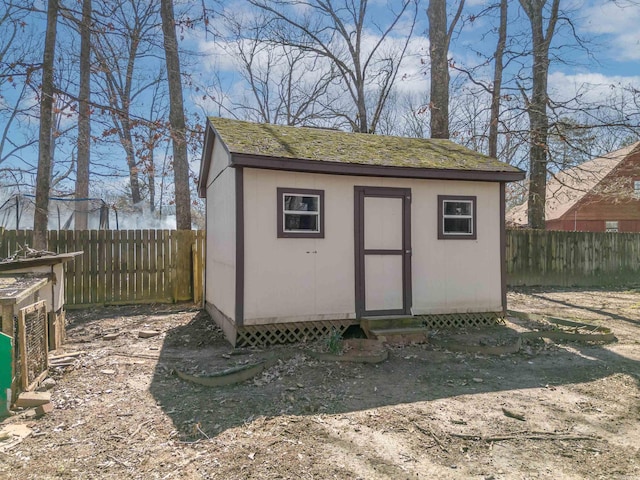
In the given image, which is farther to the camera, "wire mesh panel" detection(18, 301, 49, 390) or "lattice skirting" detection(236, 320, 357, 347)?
"lattice skirting" detection(236, 320, 357, 347)

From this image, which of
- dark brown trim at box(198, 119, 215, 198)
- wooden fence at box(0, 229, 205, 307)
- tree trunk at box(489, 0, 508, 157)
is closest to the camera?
dark brown trim at box(198, 119, 215, 198)

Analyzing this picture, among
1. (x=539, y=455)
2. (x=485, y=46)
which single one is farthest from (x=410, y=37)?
(x=539, y=455)

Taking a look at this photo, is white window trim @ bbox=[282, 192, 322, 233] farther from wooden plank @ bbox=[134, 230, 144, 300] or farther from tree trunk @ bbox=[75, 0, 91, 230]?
tree trunk @ bbox=[75, 0, 91, 230]

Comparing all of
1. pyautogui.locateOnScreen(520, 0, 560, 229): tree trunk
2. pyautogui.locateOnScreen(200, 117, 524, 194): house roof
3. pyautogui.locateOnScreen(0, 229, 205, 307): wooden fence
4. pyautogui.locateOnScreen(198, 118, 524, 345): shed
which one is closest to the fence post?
pyautogui.locateOnScreen(0, 229, 205, 307): wooden fence

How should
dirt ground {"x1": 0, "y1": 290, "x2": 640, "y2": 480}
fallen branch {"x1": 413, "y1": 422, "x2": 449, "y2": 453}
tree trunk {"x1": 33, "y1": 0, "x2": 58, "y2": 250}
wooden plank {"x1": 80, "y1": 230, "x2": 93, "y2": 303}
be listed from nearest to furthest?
dirt ground {"x1": 0, "y1": 290, "x2": 640, "y2": 480}
fallen branch {"x1": 413, "y1": 422, "x2": 449, "y2": 453}
tree trunk {"x1": 33, "y1": 0, "x2": 58, "y2": 250}
wooden plank {"x1": 80, "y1": 230, "x2": 93, "y2": 303}

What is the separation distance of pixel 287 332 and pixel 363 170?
267 centimetres

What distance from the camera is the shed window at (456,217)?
7.16m

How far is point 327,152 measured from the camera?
22.2 ft

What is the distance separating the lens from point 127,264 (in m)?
9.49

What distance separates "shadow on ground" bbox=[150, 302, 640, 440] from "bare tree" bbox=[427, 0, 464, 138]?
25.0ft

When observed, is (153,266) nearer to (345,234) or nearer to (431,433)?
(345,234)

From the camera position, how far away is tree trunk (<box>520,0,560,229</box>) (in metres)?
13.9

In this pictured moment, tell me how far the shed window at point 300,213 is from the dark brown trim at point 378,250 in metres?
0.61

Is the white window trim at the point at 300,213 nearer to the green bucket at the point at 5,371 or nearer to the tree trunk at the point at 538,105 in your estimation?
the green bucket at the point at 5,371
